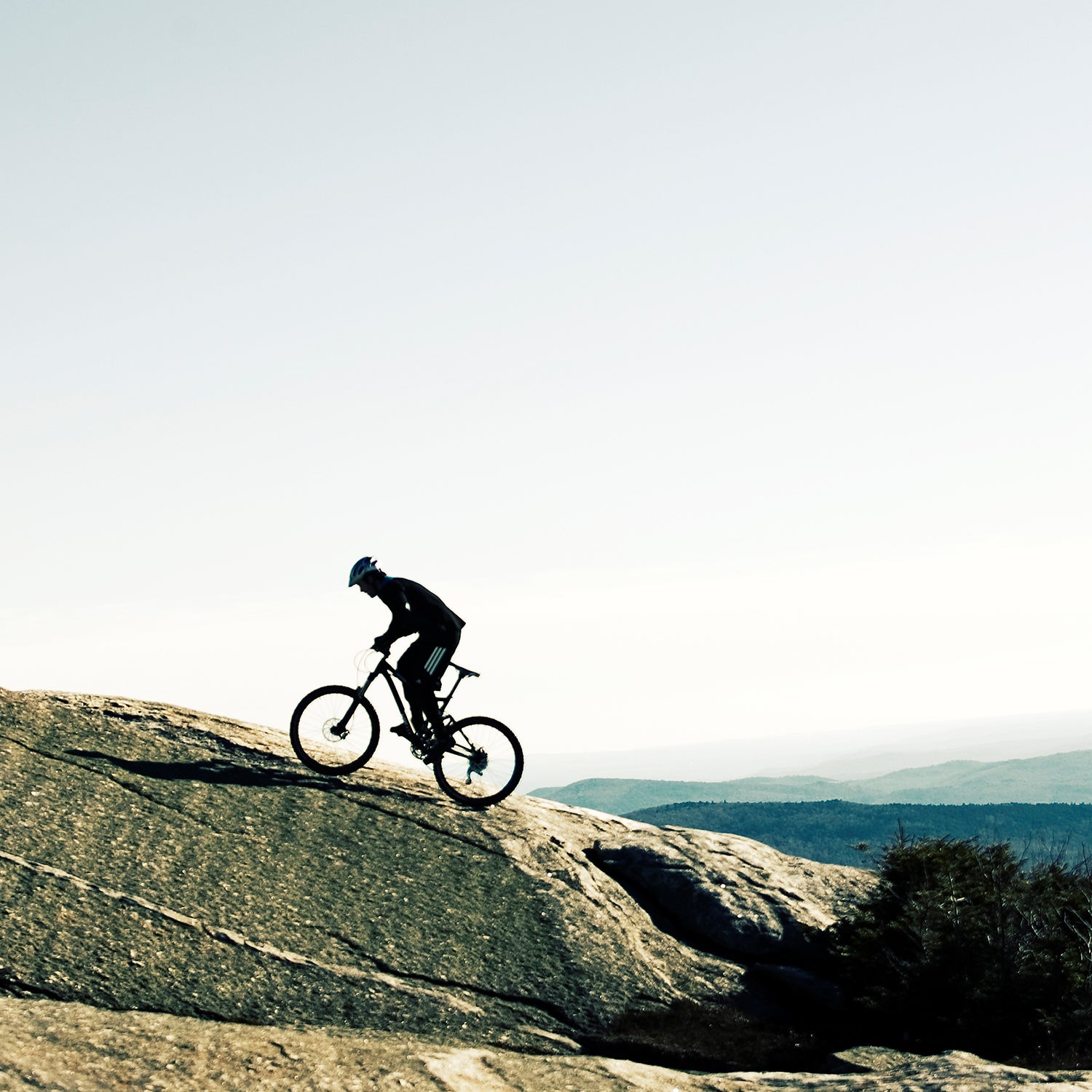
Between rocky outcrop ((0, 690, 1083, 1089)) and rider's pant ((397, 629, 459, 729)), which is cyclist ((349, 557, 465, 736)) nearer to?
rider's pant ((397, 629, 459, 729))

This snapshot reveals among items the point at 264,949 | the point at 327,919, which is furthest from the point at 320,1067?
the point at 327,919

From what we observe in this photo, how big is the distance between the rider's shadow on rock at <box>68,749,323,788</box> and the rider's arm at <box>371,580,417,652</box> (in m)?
2.44

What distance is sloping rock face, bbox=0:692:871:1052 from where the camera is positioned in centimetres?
1060

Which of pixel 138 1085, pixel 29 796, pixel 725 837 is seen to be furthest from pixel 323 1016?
pixel 725 837

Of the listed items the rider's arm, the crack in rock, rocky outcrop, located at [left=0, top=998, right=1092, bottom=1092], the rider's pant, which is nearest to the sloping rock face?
the crack in rock

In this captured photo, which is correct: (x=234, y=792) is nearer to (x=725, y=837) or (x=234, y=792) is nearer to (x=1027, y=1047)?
(x=725, y=837)

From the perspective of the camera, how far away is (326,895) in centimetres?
1238

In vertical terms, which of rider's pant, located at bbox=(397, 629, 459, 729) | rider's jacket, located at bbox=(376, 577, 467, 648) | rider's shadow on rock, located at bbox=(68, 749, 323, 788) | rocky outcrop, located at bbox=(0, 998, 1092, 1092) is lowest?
rocky outcrop, located at bbox=(0, 998, 1092, 1092)

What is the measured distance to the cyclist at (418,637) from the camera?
14852mm

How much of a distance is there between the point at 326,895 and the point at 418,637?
4.11 meters

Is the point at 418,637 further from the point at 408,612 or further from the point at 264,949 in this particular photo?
the point at 264,949

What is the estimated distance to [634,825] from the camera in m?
18.4

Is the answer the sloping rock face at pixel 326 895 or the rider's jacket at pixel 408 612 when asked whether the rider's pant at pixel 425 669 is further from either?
the sloping rock face at pixel 326 895

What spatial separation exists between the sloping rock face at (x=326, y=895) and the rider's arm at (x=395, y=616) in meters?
2.42
